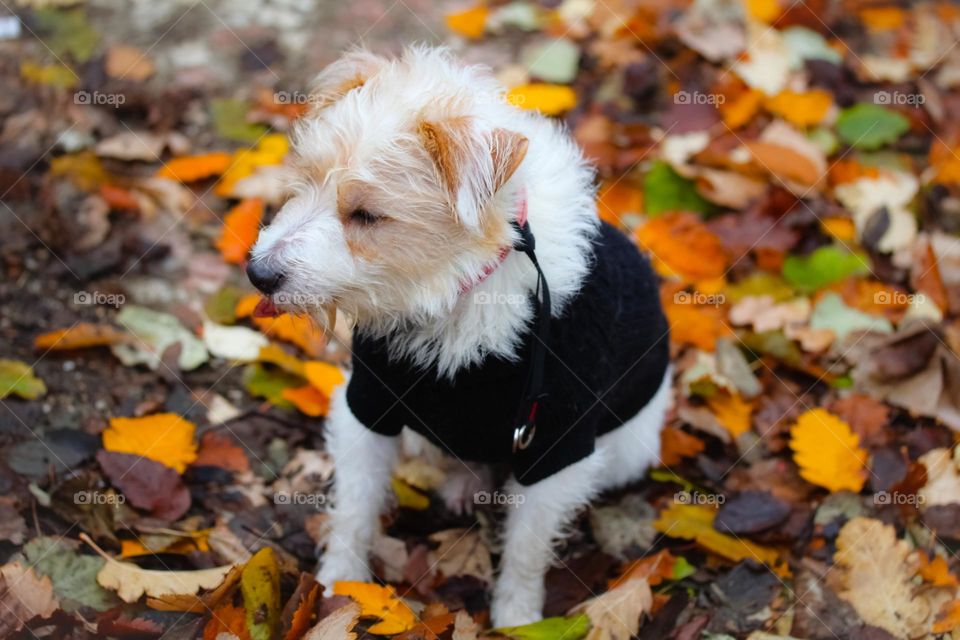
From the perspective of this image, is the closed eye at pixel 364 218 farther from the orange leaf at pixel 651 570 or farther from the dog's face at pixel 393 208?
the orange leaf at pixel 651 570

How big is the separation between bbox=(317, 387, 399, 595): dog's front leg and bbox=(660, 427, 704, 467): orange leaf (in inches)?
50.6

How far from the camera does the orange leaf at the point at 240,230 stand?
4.83 metres

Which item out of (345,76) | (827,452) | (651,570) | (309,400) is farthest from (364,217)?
(827,452)

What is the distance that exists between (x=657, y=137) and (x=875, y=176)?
4.01 ft

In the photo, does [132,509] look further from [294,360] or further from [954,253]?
[954,253]

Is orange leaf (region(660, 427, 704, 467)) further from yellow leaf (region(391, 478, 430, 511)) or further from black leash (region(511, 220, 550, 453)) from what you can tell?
black leash (region(511, 220, 550, 453))

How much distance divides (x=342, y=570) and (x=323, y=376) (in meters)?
0.94

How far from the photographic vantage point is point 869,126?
557cm

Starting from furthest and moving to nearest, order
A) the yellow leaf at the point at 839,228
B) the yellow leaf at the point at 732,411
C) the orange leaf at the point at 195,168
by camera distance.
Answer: the orange leaf at the point at 195,168 < the yellow leaf at the point at 839,228 < the yellow leaf at the point at 732,411

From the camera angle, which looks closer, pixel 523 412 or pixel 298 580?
pixel 523 412

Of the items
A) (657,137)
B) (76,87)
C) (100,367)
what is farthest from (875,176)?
(76,87)

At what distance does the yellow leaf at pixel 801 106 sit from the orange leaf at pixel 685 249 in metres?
1.18

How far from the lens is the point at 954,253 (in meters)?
4.98

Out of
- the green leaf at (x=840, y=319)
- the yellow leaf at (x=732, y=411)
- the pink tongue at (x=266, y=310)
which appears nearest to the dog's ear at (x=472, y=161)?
the pink tongue at (x=266, y=310)
